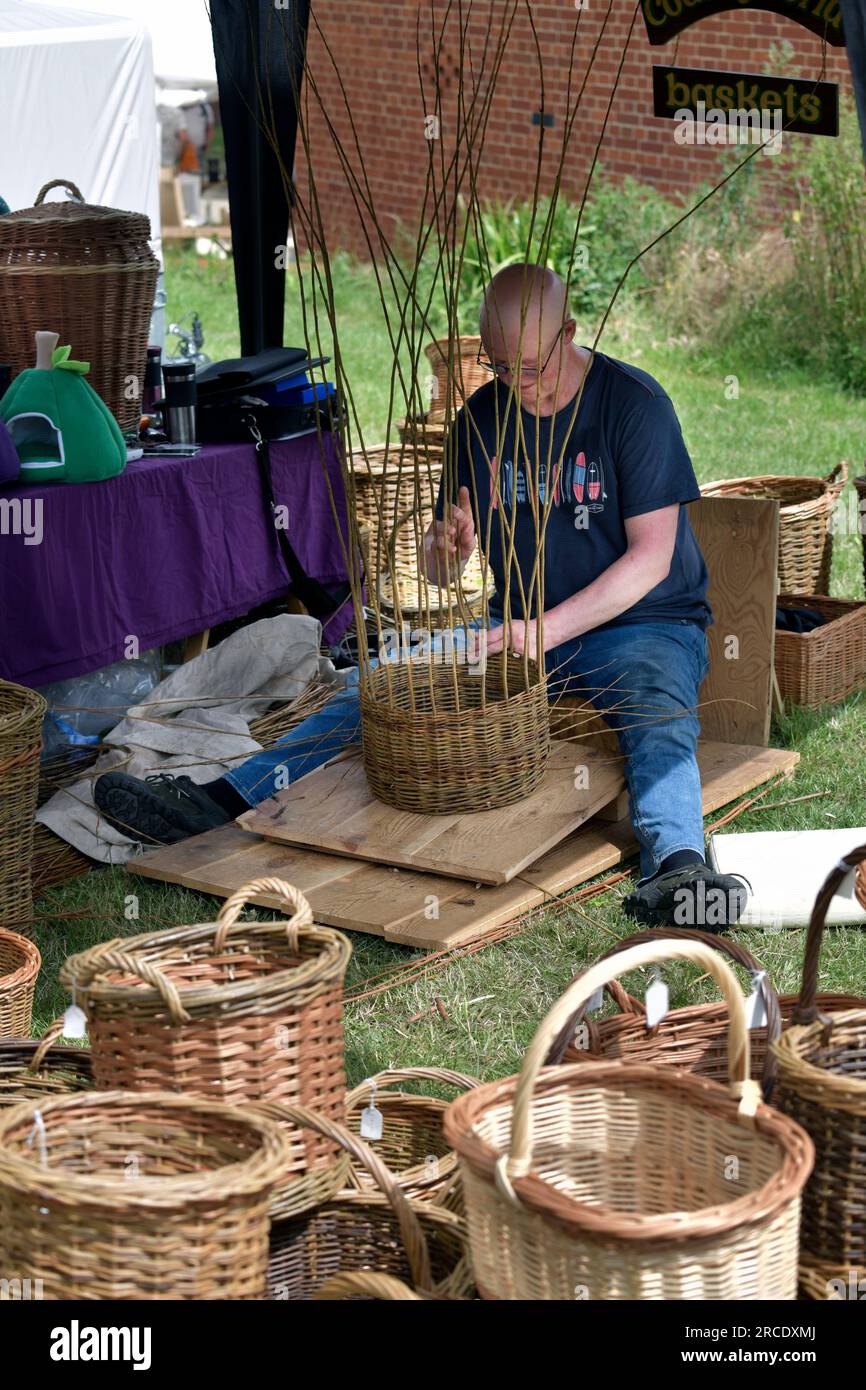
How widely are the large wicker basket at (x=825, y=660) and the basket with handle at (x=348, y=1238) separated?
2.88 meters

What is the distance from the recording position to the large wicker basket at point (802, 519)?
196 inches

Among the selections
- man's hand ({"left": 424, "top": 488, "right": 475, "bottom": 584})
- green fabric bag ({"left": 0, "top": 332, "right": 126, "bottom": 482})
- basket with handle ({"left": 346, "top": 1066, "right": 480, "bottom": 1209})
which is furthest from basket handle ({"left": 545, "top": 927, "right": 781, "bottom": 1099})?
green fabric bag ({"left": 0, "top": 332, "right": 126, "bottom": 482})

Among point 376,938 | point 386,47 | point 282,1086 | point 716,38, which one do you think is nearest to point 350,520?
point 376,938

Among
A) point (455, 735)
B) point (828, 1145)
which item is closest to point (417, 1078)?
point (828, 1145)

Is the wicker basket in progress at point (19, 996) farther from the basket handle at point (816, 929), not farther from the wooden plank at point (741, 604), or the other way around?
the wooden plank at point (741, 604)

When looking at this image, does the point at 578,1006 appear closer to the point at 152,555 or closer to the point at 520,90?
the point at 152,555

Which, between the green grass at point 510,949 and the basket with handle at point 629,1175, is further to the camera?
the green grass at point 510,949

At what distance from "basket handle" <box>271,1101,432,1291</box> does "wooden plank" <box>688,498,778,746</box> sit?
2.49 meters

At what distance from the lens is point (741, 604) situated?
428cm

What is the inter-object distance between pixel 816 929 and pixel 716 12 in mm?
3614

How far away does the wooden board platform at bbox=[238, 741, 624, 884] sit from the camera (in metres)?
3.46

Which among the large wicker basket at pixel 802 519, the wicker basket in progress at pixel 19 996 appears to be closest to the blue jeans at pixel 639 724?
the wicker basket in progress at pixel 19 996

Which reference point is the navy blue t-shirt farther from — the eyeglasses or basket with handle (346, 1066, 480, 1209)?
basket with handle (346, 1066, 480, 1209)

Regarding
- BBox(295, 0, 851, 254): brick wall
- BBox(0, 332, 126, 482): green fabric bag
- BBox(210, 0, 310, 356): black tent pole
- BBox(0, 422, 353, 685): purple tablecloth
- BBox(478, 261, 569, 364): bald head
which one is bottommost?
BBox(0, 422, 353, 685): purple tablecloth
